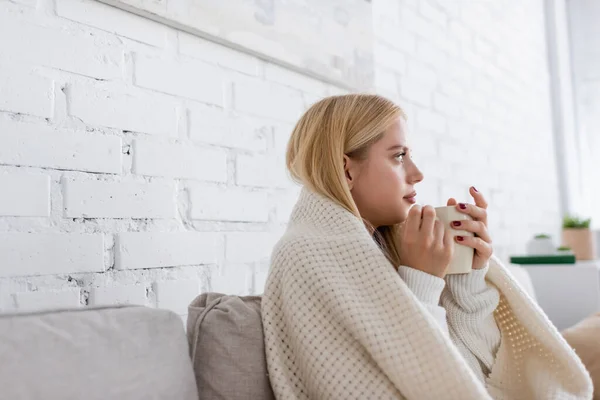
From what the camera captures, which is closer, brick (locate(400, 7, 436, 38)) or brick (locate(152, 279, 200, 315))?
brick (locate(152, 279, 200, 315))

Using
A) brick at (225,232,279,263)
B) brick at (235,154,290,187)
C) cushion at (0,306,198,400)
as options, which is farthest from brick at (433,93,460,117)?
cushion at (0,306,198,400)

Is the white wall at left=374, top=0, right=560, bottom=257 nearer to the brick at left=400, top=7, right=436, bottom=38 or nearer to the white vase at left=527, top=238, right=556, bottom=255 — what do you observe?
the brick at left=400, top=7, right=436, bottom=38

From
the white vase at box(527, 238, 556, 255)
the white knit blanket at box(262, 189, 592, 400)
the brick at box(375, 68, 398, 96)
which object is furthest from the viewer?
the white vase at box(527, 238, 556, 255)

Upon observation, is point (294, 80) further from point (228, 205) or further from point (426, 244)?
point (426, 244)

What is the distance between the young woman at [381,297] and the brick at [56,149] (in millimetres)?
332

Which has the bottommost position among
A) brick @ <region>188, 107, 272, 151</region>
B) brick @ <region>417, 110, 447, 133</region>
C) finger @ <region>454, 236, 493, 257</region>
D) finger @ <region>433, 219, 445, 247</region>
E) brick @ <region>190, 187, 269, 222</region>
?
finger @ <region>454, 236, 493, 257</region>

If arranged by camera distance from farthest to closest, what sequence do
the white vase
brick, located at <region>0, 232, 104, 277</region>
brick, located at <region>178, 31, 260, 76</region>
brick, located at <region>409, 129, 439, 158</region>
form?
the white vase
brick, located at <region>409, 129, 439, 158</region>
brick, located at <region>178, 31, 260, 76</region>
brick, located at <region>0, 232, 104, 277</region>

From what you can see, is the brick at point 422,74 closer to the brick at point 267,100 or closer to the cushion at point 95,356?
the brick at point 267,100

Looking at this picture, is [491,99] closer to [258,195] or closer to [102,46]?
[258,195]

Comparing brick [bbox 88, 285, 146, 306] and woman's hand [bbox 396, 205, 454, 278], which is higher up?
woman's hand [bbox 396, 205, 454, 278]

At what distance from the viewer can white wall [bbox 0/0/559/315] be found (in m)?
0.96

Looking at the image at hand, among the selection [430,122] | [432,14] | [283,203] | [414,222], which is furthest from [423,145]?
[414,222]

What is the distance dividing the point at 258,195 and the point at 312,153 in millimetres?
369

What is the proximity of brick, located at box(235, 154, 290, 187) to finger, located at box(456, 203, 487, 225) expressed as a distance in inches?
20.3
